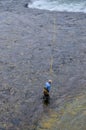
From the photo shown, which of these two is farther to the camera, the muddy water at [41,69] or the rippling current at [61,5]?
the rippling current at [61,5]

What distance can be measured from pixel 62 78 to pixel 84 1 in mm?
14990

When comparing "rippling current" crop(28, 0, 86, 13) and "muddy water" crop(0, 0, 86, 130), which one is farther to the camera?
"rippling current" crop(28, 0, 86, 13)

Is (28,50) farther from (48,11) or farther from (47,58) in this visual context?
(48,11)

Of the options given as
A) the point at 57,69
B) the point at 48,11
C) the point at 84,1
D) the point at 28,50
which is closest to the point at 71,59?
the point at 57,69

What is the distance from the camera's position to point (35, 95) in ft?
61.6

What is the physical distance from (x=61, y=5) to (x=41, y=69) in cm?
1300

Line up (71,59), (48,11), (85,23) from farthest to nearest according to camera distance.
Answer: (48,11) < (85,23) < (71,59)

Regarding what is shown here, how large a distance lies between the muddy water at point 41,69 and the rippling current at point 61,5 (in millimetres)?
1449

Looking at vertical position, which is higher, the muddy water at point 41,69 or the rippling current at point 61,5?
the rippling current at point 61,5

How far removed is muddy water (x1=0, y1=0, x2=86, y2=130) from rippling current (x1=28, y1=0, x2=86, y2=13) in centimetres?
145

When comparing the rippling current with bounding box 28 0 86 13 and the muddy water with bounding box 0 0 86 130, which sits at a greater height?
the rippling current with bounding box 28 0 86 13

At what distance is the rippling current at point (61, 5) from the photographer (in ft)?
103

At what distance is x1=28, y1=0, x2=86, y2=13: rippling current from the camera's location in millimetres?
31453

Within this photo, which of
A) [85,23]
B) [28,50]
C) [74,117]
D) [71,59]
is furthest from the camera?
[85,23]
